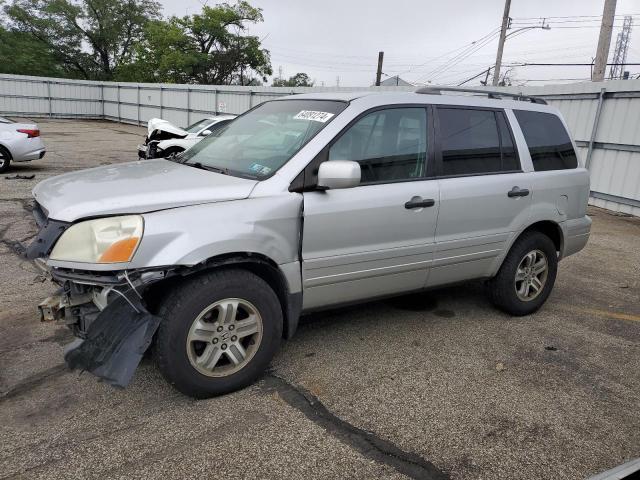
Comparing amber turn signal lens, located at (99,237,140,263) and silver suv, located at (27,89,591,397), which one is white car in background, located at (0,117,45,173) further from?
amber turn signal lens, located at (99,237,140,263)

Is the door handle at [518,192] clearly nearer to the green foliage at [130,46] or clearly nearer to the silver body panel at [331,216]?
the silver body panel at [331,216]

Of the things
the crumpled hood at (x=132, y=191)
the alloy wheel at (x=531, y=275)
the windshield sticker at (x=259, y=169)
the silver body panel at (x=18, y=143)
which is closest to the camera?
the crumpled hood at (x=132, y=191)

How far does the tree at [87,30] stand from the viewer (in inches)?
1773

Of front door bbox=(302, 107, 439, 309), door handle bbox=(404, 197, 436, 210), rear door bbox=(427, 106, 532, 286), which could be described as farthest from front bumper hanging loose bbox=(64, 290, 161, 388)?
rear door bbox=(427, 106, 532, 286)

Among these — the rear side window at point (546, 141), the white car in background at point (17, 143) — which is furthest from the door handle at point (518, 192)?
the white car in background at point (17, 143)

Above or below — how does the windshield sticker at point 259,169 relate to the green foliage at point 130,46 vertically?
below

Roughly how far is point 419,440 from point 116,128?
28.4 metres

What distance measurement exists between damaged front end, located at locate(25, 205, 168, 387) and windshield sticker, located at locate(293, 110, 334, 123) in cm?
150

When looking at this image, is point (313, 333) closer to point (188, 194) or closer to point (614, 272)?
point (188, 194)

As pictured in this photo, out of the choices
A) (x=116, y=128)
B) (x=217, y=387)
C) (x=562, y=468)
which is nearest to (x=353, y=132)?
(x=217, y=387)

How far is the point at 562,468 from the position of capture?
103 inches

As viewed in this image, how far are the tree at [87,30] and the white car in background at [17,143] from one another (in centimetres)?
4056

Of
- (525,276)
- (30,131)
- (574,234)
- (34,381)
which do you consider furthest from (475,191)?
(30,131)

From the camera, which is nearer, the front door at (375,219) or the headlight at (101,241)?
the headlight at (101,241)
